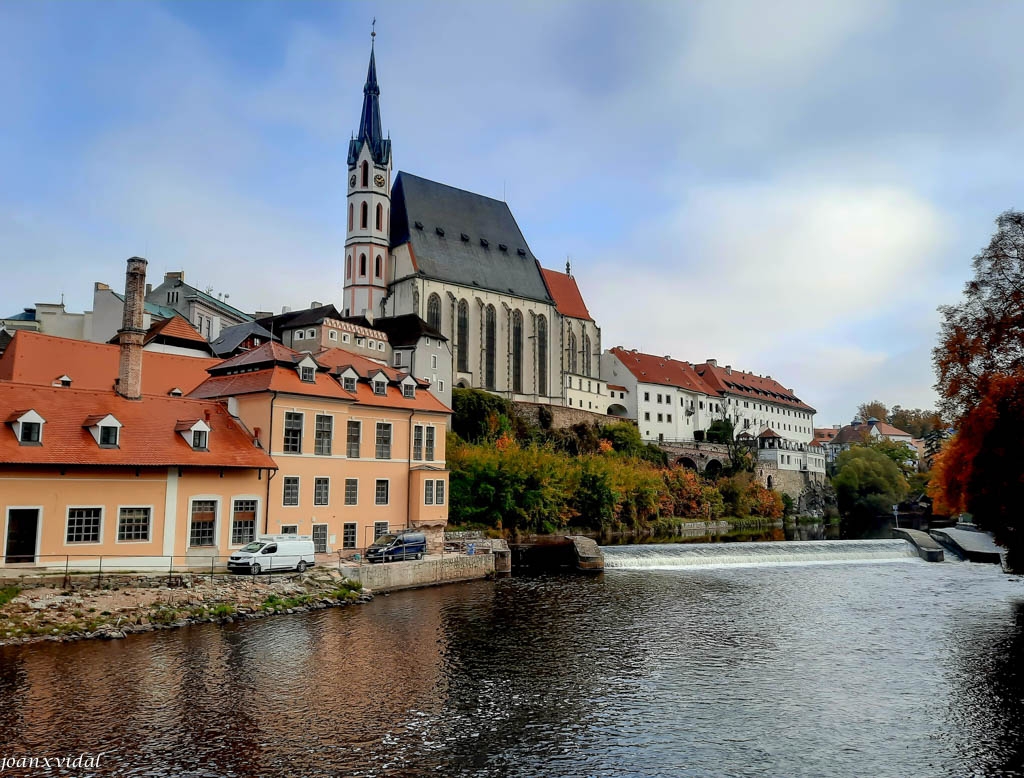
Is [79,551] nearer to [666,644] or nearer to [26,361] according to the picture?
[26,361]

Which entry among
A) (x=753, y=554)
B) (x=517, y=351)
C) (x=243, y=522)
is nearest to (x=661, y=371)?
(x=517, y=351)

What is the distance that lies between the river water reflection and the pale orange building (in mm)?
7354

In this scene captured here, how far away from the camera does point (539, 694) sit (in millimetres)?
19516

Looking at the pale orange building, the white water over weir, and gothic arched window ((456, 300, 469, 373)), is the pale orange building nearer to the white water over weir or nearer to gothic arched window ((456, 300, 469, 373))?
the white water over weir

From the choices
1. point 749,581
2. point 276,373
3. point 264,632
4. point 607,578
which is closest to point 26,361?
point 276,373

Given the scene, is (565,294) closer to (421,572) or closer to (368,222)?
(368,222)

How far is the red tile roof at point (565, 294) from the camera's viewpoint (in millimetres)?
109125

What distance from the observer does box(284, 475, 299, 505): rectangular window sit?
36688 millimetres

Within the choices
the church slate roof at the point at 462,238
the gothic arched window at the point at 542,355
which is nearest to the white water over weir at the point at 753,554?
the gothic arched window at the point at 542,355

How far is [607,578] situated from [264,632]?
2005 cm

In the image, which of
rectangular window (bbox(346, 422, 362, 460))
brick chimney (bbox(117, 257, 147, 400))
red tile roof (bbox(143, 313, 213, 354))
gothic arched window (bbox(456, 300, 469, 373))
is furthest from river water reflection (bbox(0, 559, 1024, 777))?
gothic arched window (bbox(456, 300, 469, 373))

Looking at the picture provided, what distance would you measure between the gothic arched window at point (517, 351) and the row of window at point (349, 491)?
5237 cm

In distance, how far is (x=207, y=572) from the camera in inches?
1180

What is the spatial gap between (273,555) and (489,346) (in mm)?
64446
